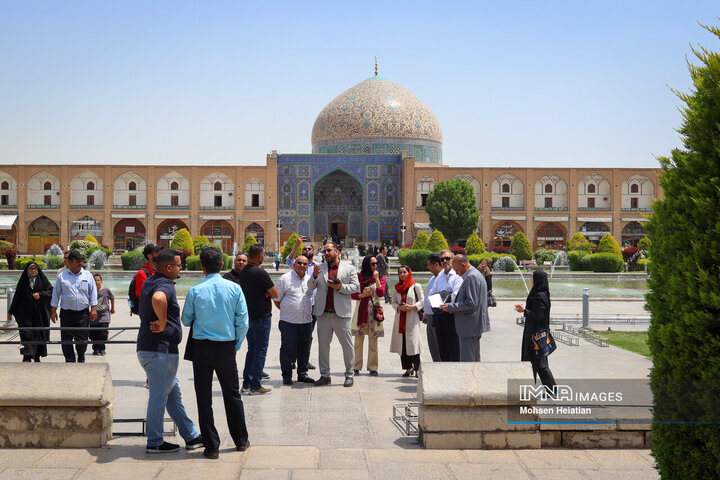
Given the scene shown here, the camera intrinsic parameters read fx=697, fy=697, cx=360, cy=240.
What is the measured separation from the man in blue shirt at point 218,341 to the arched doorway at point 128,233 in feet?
115

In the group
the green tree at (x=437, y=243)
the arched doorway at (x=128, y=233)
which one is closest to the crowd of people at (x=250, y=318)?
the green tree at (x=437, y=243)

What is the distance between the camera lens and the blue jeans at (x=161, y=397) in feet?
12.6

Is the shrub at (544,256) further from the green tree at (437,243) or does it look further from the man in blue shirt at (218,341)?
the man in blue shirt at (218,341)

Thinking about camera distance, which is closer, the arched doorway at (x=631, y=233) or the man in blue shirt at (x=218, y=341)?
the man in blue shirt at (x=218, y=341)

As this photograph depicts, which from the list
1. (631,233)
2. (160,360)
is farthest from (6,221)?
(160,360)

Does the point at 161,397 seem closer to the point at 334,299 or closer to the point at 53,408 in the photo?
the point at 53,408

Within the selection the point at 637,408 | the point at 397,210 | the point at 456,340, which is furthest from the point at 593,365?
the point at 397,210

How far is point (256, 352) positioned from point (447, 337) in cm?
154

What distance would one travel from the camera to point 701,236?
7.92ft

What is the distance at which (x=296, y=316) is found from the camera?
591cm

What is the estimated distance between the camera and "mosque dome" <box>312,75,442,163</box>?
133 ft

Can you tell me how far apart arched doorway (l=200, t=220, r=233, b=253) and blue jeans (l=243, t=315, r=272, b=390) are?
107 ft

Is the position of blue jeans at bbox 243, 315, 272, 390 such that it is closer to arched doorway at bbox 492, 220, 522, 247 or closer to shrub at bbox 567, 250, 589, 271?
shrub at bbox 567, 250, 589, 271

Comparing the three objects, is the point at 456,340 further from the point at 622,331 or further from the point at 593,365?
the point at 622,331
